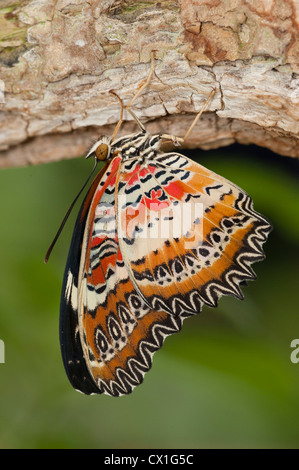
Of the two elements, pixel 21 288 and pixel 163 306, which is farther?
pixel 21 288

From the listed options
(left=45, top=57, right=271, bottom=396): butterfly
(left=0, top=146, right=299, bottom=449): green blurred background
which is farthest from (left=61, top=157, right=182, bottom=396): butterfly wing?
(left=0, top=146, right=299, bottom=449): green blurred background

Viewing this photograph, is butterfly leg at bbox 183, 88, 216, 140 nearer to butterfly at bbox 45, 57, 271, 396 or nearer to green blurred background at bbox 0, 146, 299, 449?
butterfly at bbox 45, 57, 271, 396

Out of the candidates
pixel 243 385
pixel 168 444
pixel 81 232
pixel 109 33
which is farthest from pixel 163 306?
pixel 109 33

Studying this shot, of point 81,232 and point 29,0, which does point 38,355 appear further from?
point 29,0

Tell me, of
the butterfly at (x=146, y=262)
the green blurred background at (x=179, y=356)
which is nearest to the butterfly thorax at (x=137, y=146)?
the butterfly at (x=146, y=262)

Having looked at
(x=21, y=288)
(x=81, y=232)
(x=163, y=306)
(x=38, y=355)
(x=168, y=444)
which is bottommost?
(x=168, y=444)
